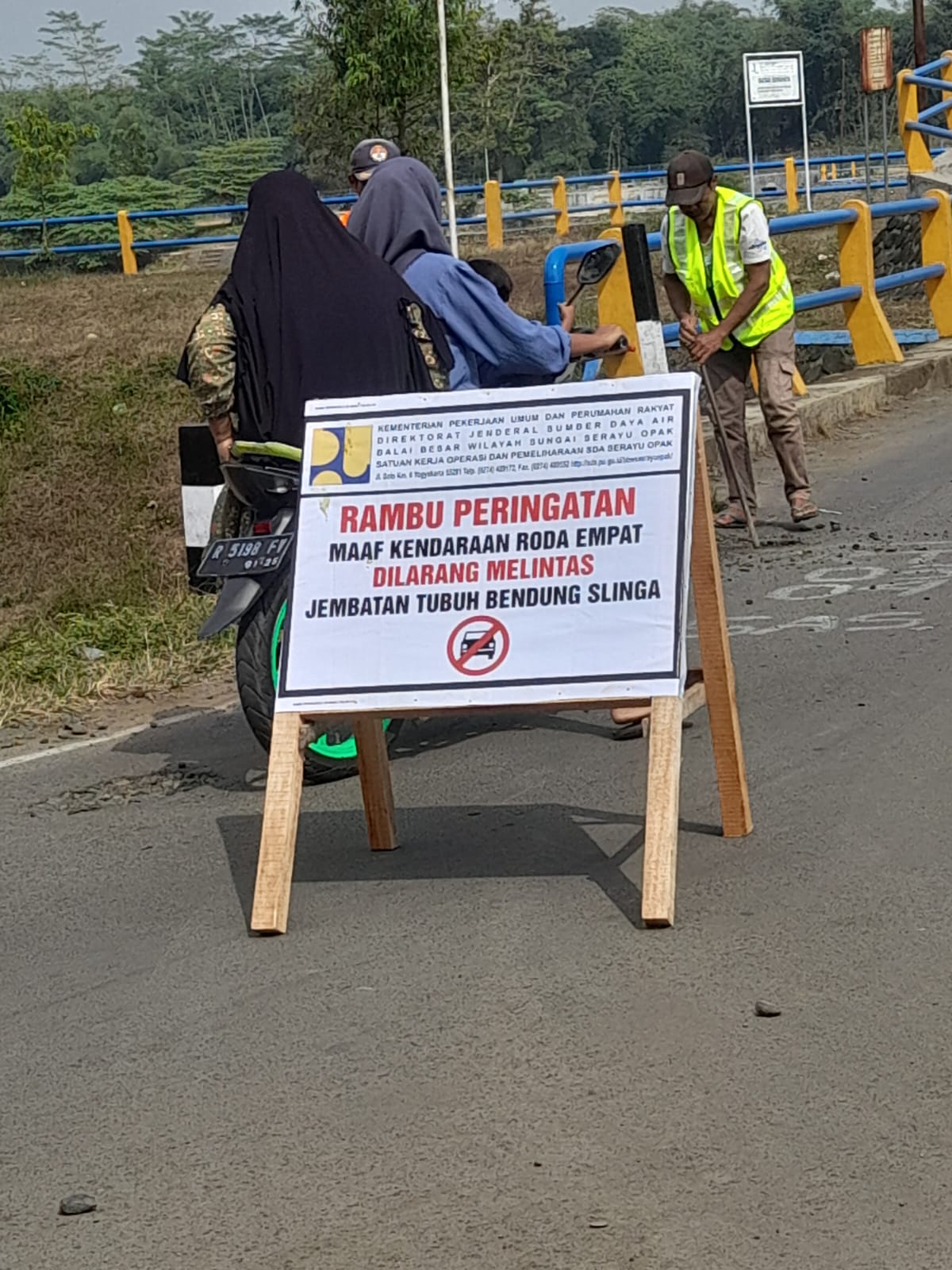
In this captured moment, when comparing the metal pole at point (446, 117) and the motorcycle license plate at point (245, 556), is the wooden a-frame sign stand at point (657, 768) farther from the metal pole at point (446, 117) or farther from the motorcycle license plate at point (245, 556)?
the metal pole at point (446, 117)

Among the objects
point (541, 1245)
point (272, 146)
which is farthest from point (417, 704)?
point (272, 146)

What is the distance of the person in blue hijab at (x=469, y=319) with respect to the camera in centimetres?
647

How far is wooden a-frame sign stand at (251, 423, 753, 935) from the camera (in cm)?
461

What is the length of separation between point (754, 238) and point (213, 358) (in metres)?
4.17

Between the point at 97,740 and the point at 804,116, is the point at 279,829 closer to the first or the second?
the point at 97,740

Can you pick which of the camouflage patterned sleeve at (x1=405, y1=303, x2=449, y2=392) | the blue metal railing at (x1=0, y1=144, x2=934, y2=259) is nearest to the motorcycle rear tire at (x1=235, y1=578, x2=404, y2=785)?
the camouflage patterned sleeve at (x1=405, y1=303, x2=449, y2=392)

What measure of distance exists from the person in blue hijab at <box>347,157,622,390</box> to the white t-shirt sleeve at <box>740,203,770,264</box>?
3103 millimetres

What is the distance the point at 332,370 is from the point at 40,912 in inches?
74.5

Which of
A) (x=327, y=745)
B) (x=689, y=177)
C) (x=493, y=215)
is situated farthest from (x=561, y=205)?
(x=327, y=745)

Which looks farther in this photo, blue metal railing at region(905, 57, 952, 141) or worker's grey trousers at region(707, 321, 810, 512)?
blue metal railing at region(905, 57, 952, 141)

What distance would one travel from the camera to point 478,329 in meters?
6.51

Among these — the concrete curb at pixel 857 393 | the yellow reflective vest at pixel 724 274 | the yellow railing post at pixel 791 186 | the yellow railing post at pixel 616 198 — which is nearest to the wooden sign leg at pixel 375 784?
the yellow reflective vest at pixel 724 274

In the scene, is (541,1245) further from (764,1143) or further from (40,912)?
(40,912)

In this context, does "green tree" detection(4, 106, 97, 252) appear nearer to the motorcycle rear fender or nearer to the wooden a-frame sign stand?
the motorcycle rear fender
